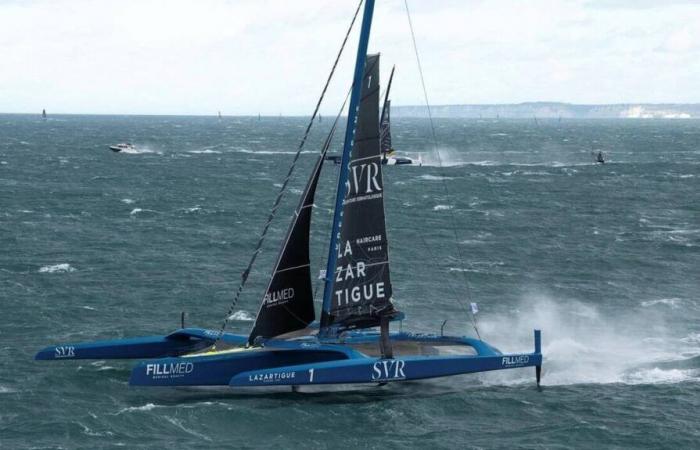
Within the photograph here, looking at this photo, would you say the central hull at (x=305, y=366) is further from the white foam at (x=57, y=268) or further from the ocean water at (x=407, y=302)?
the white foam at (x=57, y=268)

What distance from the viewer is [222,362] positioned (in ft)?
104

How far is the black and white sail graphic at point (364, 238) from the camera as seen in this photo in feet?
97.3

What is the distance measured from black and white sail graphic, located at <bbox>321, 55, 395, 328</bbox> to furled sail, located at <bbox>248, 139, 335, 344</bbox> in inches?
55.7

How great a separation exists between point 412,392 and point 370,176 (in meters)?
7.72

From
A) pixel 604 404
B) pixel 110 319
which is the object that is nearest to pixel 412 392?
pixel 604 404

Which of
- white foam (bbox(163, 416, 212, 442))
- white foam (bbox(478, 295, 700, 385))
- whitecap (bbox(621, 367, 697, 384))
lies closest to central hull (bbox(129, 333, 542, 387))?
white foam (bbox(163, 416, 212, 442))

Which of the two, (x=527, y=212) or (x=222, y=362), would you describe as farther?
(x=527, y=212)

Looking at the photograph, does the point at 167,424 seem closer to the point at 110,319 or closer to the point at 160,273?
the point at 110,319

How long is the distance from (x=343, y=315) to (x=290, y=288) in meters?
2.20

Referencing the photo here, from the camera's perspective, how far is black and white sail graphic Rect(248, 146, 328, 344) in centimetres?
3138

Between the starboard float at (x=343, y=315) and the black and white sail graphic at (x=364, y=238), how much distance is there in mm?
32

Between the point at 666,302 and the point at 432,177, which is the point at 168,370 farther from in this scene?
the point at 432,177

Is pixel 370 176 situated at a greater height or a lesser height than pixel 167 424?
greater

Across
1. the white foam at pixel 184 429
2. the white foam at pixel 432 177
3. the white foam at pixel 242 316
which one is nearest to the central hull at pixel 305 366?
the white foam at pixel 184 429
